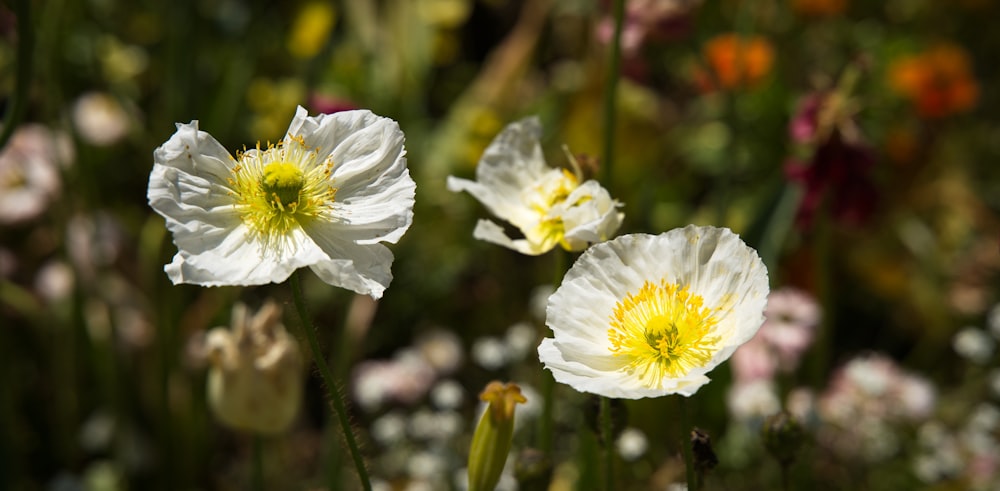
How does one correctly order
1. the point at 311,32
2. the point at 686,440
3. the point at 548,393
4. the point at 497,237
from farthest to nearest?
the point at 311,32, the point at 548,393, the point at 497,237, the point at 686,440

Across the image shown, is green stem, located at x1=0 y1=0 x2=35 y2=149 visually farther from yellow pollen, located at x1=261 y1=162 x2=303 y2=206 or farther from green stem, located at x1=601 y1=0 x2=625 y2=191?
green stem, located at x1=601 y1=0 x2=625 y2=191

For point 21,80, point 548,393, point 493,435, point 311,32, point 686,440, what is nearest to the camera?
point 686,440

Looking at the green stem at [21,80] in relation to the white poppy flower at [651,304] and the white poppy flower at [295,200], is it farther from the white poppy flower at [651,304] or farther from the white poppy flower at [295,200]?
the white poppy flower at [651,304]

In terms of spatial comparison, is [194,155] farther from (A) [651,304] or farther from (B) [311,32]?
(B) [311,32]

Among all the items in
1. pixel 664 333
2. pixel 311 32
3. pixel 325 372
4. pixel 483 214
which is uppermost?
pixel 311 32

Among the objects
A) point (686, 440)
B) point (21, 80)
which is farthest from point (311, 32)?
point (686, 440)

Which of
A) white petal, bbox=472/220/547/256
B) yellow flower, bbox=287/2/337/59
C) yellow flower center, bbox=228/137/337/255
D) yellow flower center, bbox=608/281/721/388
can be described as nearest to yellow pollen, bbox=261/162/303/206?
yellow flower center, bbox=228/137/337/255
